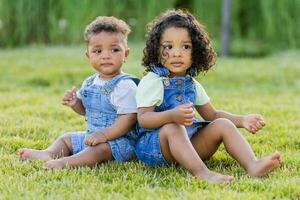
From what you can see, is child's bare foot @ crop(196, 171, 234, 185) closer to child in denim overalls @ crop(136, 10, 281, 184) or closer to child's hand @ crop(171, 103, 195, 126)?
child in denim overalls @ crop(136, 10, 281, 184)

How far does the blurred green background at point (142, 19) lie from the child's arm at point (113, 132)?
5.62 m

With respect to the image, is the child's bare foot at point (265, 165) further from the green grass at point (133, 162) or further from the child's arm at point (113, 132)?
the child's arm at point (113, 132)

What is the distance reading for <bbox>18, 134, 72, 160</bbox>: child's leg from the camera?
3.36m

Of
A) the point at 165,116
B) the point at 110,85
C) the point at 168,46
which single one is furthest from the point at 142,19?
the point at 165,116

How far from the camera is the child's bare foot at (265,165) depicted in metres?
3.03

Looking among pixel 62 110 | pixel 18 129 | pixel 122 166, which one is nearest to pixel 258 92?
pixel 62 110

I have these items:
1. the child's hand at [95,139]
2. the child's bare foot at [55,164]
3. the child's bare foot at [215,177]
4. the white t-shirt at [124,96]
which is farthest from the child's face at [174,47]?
the child's bare foot at [55,164]

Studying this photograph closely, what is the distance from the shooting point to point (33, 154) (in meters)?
3.37

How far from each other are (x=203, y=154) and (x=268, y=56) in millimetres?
5989

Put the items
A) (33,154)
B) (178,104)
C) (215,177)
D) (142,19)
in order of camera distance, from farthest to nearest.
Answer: (142,19), (33,154), (178,104), (215,177)

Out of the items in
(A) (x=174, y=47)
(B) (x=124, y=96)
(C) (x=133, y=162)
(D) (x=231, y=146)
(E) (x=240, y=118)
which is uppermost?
(A) (x=174, y=47)

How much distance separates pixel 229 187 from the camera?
9.34 feet

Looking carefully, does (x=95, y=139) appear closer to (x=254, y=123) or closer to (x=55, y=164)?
(x=55, y=164)

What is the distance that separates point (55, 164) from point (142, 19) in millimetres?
6324
